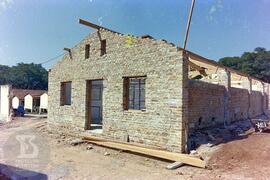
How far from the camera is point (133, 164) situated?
8.64 m

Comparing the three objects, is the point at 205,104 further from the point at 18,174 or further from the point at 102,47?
the point at 18,174

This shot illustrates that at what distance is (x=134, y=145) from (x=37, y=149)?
457cm

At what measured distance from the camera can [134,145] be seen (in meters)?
9.95

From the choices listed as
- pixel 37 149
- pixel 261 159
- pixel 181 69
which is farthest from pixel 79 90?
pixel 261 159

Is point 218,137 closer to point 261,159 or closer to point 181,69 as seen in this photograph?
point 261,159

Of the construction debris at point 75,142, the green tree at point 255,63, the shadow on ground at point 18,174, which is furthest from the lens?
the green tree at point 255,63

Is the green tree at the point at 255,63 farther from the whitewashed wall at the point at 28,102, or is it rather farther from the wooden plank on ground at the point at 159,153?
the wooden plank on ground at the point at 159,153

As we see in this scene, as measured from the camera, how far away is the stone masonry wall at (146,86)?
8898 millimetres

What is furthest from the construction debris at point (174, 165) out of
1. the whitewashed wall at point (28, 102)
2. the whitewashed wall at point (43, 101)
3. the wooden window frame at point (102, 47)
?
the whitewashed wall at point (28, 102)

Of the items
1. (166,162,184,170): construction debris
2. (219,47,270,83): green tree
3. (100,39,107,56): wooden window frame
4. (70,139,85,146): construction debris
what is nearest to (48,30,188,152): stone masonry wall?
(100,39,107,56): wooden window frame

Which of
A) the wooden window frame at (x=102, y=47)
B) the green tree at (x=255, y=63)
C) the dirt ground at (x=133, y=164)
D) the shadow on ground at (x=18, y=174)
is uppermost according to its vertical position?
the green tree at (x=255, y=63)

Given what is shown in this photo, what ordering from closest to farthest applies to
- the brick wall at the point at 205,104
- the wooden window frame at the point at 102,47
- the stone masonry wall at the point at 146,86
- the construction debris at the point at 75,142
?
the stone masonry wall at the point at 146,86
the brick wall at the point at 205,104
the construction debris at the point at 75,142
the wooden window frame at the point at 102,47

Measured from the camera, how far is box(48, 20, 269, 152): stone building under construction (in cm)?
898

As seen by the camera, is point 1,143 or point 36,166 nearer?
point 36,166
